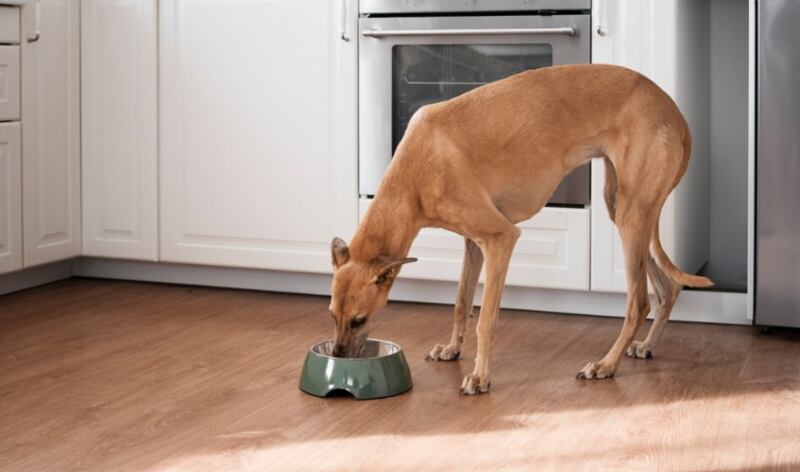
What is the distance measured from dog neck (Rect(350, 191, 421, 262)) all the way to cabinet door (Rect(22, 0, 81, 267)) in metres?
1.83

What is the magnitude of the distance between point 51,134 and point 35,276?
56cm

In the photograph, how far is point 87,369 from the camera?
10.6ft

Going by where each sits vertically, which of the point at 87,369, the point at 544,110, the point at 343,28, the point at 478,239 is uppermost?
the point at 343,28

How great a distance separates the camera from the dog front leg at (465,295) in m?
3.33

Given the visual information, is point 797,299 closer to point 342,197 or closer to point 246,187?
point 342,197

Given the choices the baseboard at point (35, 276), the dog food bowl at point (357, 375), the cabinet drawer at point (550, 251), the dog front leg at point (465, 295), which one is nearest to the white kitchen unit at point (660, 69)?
the cabinet drawer at point (550, 251)

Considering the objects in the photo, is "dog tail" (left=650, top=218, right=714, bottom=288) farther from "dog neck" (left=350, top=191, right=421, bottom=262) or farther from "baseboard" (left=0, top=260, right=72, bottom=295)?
"baseboard" (left=0, top=260, right=72, bottom=295)

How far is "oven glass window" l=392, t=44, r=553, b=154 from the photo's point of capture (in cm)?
391

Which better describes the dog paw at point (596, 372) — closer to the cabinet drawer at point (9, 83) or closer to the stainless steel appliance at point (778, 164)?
the stainless steel appliance at point (778, 164)

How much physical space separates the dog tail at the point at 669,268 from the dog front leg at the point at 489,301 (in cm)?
47

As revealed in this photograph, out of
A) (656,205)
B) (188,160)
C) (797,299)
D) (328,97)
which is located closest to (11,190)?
(188,160)

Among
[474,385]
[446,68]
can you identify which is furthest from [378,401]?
[446,68]

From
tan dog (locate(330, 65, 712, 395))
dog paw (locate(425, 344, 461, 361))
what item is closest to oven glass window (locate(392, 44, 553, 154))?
tan dog (locate(330, 65, 712, 395))

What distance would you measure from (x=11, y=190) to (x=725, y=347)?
8.34 feet
